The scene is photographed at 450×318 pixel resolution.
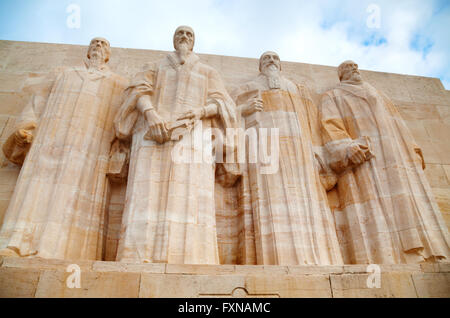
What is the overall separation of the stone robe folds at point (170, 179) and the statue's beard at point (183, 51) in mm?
113

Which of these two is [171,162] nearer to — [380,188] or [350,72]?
[380,188]

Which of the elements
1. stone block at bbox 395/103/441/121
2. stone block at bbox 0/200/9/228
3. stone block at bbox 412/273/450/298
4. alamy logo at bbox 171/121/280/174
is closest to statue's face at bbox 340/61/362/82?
stone block at bbox 395/103/441/121

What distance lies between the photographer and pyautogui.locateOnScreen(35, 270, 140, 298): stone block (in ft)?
12.0

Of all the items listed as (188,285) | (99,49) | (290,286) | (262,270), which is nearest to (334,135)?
(262,270)

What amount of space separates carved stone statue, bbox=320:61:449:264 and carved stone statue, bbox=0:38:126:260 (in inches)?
172

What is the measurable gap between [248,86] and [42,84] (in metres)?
4.19

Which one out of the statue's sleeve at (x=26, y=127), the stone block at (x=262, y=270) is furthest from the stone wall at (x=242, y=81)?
the stone block at (x=262, y=270)

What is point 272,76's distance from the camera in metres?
7.79

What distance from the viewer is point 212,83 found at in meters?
7.02

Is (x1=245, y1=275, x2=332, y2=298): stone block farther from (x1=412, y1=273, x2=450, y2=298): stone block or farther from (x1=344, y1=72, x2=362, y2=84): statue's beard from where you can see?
(x1=344, y1=72, x2=362, y2=84): statue's beard

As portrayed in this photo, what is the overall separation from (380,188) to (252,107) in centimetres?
284

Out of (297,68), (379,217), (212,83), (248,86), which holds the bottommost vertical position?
(379,217)
